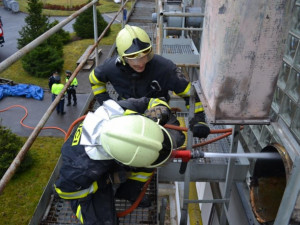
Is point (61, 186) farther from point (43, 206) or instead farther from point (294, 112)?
point (294, 112)

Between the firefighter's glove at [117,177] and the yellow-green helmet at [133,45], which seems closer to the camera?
the firefighter's glove at [117,177]

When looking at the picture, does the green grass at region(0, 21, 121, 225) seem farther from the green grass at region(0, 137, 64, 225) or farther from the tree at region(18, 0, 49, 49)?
the tree at region(18, 0, 49, 49)

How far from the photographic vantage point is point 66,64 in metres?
15.3

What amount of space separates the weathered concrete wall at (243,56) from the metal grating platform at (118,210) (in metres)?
1.56

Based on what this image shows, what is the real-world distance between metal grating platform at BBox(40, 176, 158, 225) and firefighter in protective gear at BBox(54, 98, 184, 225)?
344mm

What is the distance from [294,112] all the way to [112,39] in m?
16.2

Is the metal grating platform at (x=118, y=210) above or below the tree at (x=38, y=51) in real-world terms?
above

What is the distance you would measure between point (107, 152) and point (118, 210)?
1.27 m

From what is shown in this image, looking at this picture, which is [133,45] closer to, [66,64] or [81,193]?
[81,193]

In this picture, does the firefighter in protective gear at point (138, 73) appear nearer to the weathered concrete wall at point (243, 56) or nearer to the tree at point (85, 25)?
the weathered concrete wall at point (243, 56)

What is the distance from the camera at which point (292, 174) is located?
1308 mm

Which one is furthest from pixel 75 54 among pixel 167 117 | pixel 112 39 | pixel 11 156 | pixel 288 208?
pixel 288 208

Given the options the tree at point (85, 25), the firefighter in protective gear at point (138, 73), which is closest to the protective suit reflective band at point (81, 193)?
the firefighter in protective gear at point (138, 73)

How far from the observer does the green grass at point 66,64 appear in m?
13.7
